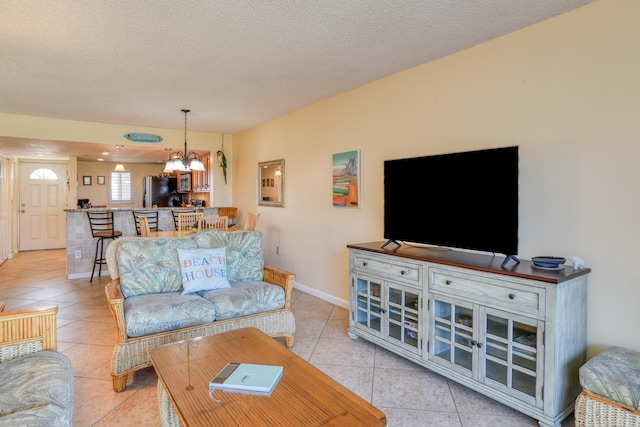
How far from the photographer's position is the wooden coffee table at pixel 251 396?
1359 mm

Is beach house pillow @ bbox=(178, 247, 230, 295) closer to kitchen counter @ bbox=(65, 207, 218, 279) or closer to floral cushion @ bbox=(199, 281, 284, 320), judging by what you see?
floral cushion @ bbox=(199, 281, 284, 320)

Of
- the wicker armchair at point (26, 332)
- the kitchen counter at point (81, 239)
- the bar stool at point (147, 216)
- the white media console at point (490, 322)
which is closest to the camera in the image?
the wicker armchair at point (26, 332)

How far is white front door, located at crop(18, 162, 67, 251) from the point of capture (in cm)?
862

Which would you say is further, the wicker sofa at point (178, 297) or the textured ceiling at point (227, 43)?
the wicker sofa at point (178, 297)

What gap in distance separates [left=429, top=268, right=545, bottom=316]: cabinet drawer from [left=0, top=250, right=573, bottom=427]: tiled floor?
647mm

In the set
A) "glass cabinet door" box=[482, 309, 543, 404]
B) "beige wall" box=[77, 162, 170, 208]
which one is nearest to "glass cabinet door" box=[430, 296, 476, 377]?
"glass cabinet door" box=[482, 309, 543, 404]

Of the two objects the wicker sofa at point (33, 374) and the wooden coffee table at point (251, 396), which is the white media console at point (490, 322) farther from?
the wicker sofa at point (33, 374)

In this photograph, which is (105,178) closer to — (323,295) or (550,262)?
(323,295)

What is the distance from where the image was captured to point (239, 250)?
345 cm

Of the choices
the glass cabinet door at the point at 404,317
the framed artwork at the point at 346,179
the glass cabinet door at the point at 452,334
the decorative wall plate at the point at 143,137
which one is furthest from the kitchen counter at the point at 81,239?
the glass cabinet door at the point at 452,334

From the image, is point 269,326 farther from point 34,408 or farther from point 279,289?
point 34,408

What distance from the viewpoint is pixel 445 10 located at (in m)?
2.32

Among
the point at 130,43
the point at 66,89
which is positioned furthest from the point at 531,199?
the point at 66,89

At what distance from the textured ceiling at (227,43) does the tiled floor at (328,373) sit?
2.46 meters
